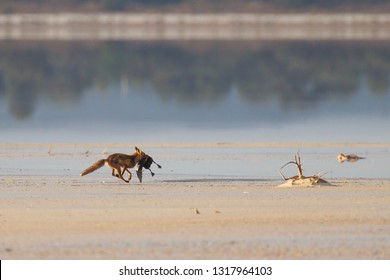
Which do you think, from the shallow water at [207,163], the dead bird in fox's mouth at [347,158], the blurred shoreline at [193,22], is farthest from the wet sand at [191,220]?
the blurred shoreline at [193,22]

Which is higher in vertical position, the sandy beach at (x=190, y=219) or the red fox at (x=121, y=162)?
the red fox at (x=121, y=162)

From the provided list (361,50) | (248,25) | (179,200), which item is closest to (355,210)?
(179,200)

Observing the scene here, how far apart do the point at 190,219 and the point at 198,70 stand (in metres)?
29.8

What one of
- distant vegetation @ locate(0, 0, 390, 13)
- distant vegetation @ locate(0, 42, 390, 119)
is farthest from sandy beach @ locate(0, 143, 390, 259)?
distant vegetation @ locate(0, 0, 390, 13)

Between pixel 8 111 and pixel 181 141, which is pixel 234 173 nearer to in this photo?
pixel 181 141

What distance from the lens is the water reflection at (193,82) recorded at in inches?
969

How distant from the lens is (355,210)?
10.7m

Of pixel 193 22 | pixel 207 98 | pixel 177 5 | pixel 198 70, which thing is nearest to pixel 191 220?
pixel 207 98

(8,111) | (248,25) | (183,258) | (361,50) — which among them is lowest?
(183,258)

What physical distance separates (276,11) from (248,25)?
2597 mm

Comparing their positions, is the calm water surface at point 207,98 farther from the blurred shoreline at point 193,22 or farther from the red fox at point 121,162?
the blurred shoreline at point 193,22

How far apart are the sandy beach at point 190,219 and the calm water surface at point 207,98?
1984mm

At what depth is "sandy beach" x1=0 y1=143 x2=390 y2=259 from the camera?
28.7 feet

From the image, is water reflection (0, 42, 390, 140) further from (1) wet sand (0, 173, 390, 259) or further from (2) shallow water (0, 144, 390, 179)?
(1) wet sand (0, 173, 390, 259)
